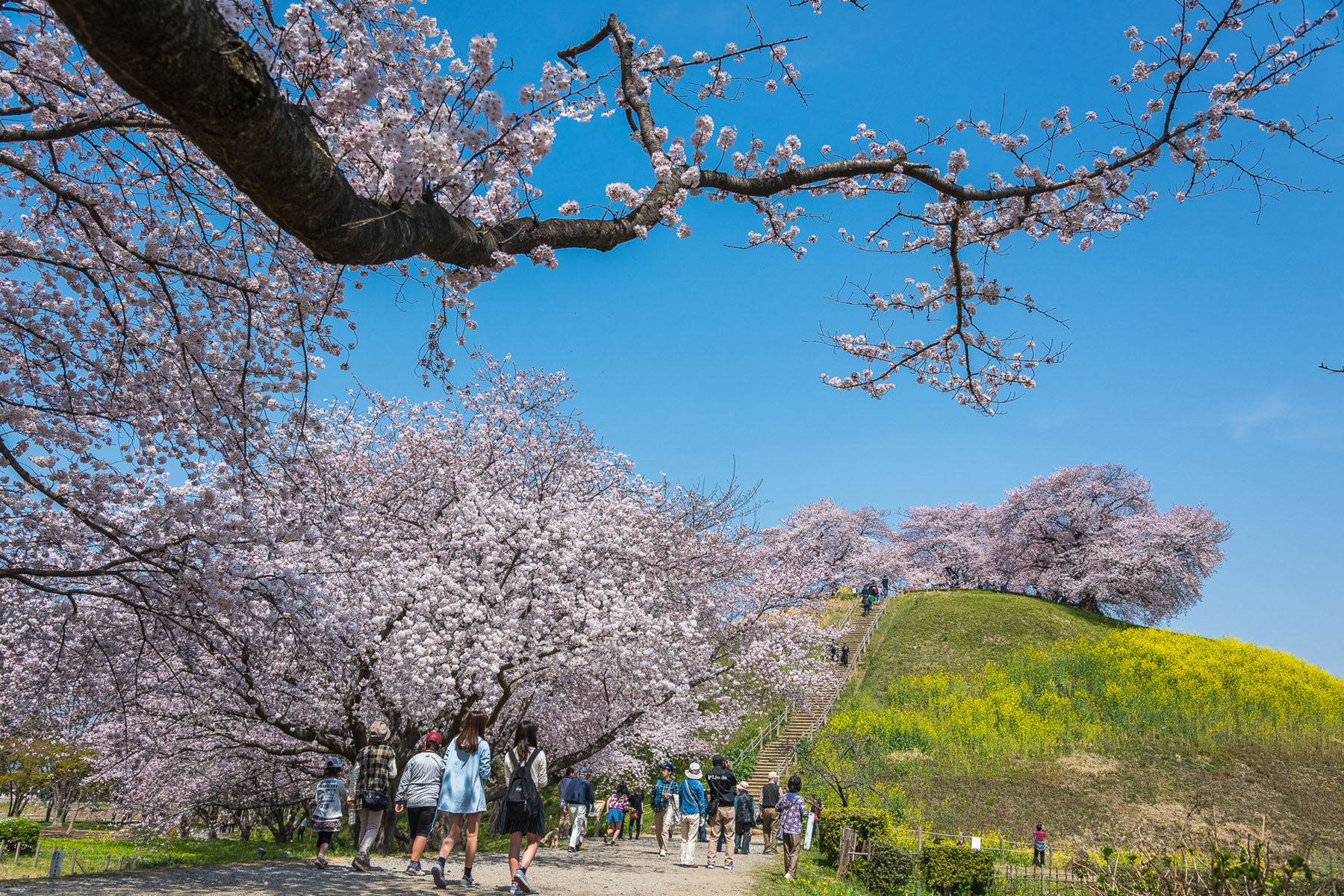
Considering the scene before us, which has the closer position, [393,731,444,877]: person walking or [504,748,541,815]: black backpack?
[504,748,541,815]: black backpack

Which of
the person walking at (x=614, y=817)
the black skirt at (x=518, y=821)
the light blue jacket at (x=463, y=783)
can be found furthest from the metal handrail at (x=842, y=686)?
the light blue jacket at (x=463, y=783)

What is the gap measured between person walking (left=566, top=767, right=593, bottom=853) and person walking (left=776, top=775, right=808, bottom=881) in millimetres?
3066

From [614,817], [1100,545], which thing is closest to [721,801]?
[614,817]

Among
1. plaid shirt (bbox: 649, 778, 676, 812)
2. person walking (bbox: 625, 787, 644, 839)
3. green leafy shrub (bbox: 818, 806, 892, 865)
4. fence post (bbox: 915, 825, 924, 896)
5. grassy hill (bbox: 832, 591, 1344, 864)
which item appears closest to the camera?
fence post (bbox: 915, 825, 924, 896)

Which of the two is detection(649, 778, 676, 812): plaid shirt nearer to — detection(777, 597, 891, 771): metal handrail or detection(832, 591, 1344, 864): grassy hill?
detection(832, 591, 1344, 864): grassy hill

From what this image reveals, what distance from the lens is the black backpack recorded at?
7.00m

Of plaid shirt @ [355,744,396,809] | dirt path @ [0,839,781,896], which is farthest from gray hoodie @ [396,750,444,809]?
plaid shirt @ [355,744,396,809]

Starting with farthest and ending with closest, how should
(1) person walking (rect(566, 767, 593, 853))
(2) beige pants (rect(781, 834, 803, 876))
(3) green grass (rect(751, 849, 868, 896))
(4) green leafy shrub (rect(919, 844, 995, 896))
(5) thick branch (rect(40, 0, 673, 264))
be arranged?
1. (1) person walking (rect(566, 767, 593, 853))
2. (4) green leafy shrub (rect(919, 844, 995, 896))
3. (2) beige pants (rect(781, 834, 803, 876))
4. (3) green grass (rect(751, 849, 868, 896))
5. (5) thick branch (rect(40, 0, 673, 264))

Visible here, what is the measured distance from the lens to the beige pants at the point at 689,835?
11477 millimetres

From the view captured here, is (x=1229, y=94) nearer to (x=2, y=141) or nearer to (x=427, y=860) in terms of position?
(x=2, y=141)

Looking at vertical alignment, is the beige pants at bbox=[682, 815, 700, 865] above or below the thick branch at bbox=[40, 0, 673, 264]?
below

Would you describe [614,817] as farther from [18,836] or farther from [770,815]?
[18,836]

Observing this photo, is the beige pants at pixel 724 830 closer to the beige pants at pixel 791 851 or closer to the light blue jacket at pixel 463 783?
the beige pants at pixel 791 851

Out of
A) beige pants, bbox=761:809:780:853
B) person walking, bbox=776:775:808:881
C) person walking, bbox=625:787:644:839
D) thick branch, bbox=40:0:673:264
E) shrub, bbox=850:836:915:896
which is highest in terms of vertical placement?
thick branch, bbox=40:0:673:264
